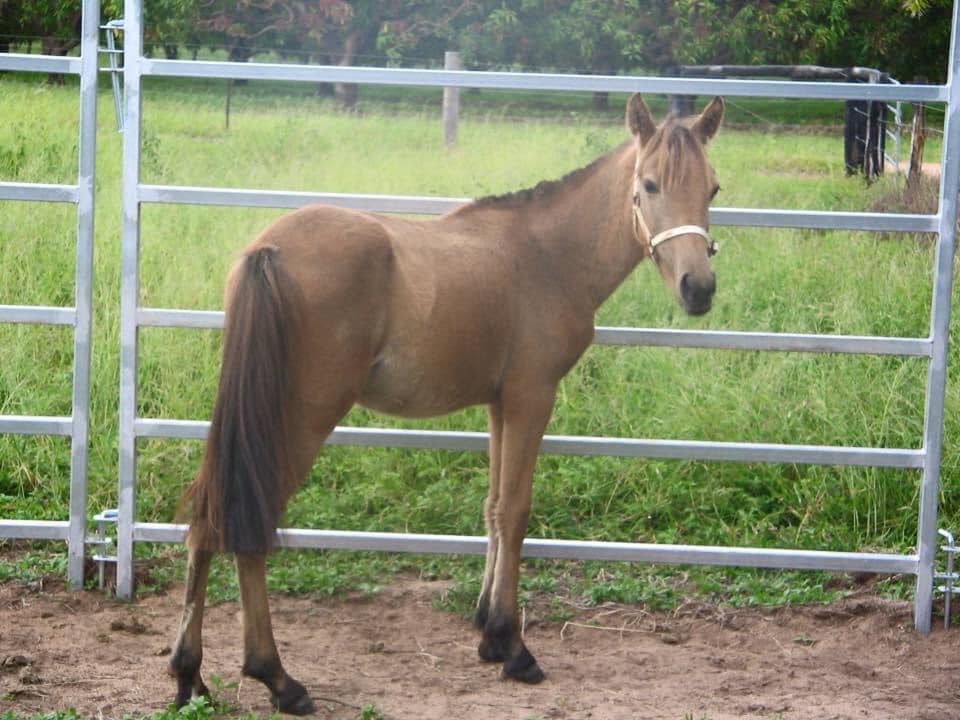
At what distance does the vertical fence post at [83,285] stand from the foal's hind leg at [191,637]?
1.18 meters

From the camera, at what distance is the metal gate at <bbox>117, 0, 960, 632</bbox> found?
4086 millimetres

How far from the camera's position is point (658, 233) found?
371cm

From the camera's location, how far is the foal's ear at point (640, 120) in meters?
3.71

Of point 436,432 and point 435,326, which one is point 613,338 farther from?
point 435,326

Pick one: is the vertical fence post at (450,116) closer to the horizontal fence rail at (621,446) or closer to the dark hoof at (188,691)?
the horizontal fence rail at (621,446)

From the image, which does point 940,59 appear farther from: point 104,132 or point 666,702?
point 666,702

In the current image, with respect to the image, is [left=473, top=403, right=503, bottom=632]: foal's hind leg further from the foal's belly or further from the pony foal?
the foal's belly

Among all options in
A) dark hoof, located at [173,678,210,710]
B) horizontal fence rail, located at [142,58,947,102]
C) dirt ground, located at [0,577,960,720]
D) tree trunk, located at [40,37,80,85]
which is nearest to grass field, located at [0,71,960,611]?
dirt ground, located at [0,577,960,720]

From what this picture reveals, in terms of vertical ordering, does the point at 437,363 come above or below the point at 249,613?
above

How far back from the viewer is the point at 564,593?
4605 mm

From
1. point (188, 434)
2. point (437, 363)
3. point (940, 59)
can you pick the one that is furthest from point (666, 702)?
point (940, 59)

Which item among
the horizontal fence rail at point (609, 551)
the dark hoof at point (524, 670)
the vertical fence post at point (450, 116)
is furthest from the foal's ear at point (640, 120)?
the vertical fence post at point (450, 116)

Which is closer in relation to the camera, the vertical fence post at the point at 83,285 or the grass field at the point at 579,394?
the vertical fence post at the point at 83,285

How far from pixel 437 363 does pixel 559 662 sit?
1.22m
